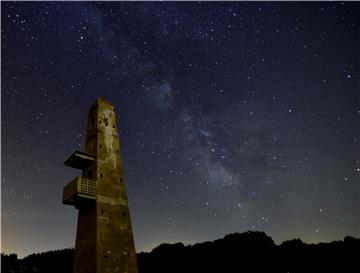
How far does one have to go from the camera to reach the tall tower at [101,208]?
2371 cm

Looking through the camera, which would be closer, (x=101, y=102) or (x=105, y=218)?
(x=105, y=218)

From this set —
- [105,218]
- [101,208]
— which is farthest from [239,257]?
[101,208]

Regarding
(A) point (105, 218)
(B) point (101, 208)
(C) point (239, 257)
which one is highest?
(B) point (101, 208)

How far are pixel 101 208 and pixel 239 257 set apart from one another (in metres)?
25.7

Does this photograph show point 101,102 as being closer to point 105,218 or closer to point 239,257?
point 105,218

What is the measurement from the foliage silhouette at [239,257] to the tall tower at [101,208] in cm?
1690

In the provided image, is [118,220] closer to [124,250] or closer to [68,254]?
[124,250]

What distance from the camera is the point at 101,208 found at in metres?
25.1

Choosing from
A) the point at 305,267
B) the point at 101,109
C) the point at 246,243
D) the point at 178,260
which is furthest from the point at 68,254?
the point at 305,267

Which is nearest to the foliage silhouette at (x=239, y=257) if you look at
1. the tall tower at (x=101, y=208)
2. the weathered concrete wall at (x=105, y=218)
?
the tall tower at (x=101, y=208)

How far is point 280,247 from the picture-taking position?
141ft

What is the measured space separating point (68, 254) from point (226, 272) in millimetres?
24146

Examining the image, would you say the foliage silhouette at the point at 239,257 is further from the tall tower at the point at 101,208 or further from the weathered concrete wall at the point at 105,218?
the weathered concrete wall at the point at 105,218

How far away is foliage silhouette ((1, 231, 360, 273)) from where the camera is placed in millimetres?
37469
